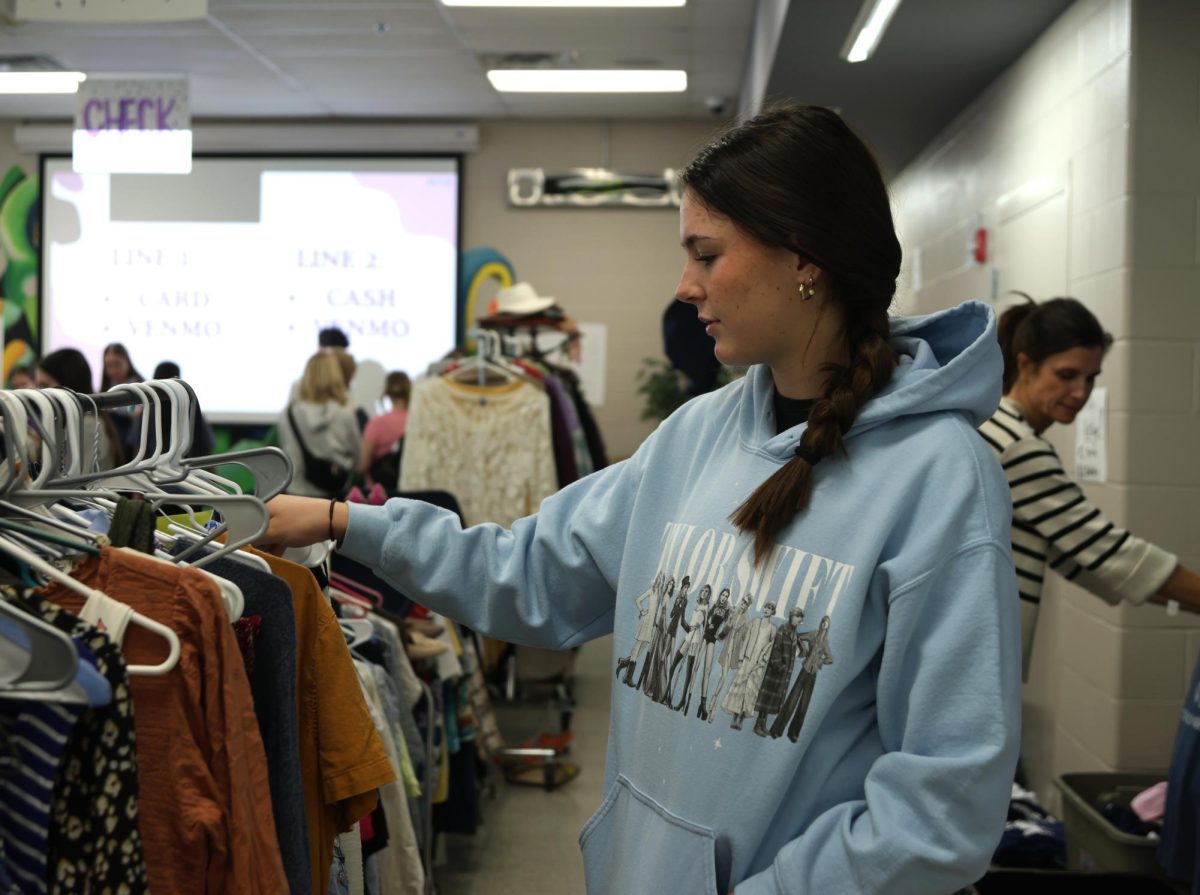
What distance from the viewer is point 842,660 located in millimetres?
1212

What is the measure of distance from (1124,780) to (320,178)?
23.7 feet

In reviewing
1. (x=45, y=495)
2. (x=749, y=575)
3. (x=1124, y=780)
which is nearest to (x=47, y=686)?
(x=45, y=495)

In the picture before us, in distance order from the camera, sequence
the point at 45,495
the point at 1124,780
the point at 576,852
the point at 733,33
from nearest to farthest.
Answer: the point at 45,495 < the point at 1124,780 < the point at 576,852 < the point at 733,33

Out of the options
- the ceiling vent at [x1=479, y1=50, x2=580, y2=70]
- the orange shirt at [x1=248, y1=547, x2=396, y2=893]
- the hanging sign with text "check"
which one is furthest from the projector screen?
the orange shirt at [x1=248, y1=547, x2=396, y2=893]

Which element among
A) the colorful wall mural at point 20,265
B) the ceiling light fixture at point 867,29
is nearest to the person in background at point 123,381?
the colorful wall mural at point 20,265

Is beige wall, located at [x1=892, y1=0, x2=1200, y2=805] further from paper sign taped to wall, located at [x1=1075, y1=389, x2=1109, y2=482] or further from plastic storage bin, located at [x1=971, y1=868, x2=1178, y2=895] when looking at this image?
plastic storage bin, located at [x1=971, y1=868, x2=1178, y2=895]

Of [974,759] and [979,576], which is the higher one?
[979,576]

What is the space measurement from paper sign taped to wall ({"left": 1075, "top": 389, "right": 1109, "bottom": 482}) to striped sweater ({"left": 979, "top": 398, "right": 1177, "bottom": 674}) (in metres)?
0.70

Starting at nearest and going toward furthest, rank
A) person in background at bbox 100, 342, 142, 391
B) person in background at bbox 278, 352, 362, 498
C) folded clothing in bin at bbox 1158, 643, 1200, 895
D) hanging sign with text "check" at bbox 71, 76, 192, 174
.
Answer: folded clothing in bin at bbox 1158, 643, 1200, 895 → hanging sign with text "check" at bbox 71, 76, 192, 174 → person in background at bbox 278, 352, 362, 498 → person in background at bbox 100, 342, 142, 391

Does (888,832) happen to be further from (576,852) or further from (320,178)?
(320,178)

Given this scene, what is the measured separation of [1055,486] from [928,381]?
143cm

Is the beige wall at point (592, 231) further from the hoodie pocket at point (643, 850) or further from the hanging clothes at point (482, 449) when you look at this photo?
the hoodie pocket at point (643, 850)

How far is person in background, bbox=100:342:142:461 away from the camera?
5.48 metres

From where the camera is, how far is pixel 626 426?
8930mm
